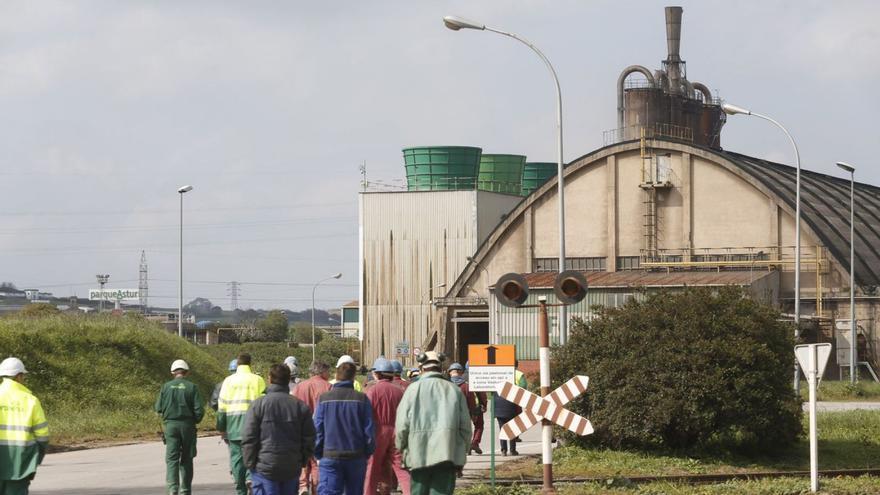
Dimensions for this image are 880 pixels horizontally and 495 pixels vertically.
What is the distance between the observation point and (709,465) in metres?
20.7

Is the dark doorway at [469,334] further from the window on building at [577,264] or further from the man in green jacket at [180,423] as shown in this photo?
the man in green jacket at [180,423]

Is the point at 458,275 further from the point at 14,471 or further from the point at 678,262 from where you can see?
the point at 14,471

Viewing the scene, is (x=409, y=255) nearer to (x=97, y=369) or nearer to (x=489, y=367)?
(x=97, y=369)

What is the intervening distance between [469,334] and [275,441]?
5623 cm

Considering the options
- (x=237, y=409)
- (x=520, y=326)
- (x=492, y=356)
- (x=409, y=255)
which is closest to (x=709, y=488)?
(x=492, y=356)

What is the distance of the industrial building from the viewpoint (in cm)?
5750

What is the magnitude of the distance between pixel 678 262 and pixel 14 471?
170 feet

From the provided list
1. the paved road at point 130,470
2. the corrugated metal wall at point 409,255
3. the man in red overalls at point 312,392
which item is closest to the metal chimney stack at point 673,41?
the corrugated metal wall at point 409,255

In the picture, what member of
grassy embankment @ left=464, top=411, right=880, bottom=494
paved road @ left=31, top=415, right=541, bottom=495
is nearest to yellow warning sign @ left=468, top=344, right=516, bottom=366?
grassy embankment @ left=464, top=411, right=880, bottom=494

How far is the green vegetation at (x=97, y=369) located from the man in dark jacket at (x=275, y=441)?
1805 centimetres

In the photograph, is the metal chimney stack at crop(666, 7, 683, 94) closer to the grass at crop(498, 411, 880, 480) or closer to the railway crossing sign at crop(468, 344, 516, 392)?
the grass at crop(498, 411, 880, 480)

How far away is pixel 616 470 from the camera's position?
65.2ft

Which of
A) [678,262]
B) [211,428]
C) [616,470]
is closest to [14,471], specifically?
[616,470]

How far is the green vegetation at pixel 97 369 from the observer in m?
31.8
